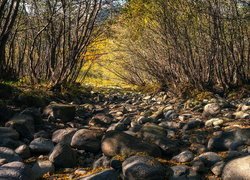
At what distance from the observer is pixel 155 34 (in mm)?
15453

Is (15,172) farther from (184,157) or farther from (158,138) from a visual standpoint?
(158,138)

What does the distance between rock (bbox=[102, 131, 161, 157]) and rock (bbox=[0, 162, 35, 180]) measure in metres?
1.30

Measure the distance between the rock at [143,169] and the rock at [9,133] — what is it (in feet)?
7.65

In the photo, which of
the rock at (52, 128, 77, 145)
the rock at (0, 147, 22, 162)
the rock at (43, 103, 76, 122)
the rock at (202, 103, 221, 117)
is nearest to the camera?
the rock at (0, 147, 22, 162)

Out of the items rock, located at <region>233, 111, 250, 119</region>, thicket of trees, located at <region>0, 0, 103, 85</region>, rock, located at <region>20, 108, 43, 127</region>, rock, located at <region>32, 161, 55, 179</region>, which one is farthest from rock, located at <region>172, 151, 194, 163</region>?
thicket of trees, located at <region>0, 0, 103, 85</region>

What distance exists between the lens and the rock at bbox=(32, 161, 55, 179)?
15.9ft

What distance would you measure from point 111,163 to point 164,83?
12.0 metres

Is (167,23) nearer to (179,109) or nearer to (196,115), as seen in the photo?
(179,109)

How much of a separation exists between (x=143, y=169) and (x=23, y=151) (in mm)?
2044

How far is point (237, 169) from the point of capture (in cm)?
427

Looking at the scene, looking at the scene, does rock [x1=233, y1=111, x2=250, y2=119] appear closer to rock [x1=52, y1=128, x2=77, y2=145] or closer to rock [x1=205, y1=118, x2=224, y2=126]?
rock [x1=205, y1=118, x2=224, y2=126]

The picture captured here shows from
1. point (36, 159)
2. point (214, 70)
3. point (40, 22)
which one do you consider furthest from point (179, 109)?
point (40, 22)

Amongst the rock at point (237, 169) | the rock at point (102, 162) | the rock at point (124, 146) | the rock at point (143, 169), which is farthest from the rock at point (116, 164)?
the rock at point (237, 169)

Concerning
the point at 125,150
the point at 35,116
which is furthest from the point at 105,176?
the point at 35,116
